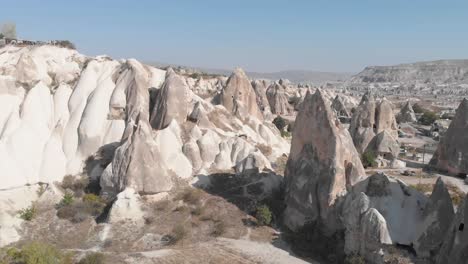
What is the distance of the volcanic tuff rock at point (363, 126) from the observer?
152 ft

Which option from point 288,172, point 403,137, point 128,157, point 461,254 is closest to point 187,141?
point 128,157

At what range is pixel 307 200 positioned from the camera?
2564 cm

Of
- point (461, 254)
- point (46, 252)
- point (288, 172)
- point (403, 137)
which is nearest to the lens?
point (461, 254)

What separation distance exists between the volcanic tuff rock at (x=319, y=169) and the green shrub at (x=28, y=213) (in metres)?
14.2

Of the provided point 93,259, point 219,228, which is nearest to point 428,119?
point 219,228

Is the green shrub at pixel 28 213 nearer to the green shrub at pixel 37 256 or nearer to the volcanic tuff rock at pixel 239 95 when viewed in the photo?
the green shrub at pixel 37 256

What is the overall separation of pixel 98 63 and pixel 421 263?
27173 mm

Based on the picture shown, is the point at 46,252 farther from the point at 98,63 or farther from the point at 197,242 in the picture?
the point at 98,63

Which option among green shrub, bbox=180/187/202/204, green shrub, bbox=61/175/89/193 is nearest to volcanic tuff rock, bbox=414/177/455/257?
green shrub, bbox=180/187/202/204

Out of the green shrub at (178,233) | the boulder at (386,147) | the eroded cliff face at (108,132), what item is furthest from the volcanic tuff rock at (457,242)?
the boulder at (386,147)

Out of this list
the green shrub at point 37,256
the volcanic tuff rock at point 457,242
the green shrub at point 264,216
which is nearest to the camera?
the volcanic tuff rock at point 457,242

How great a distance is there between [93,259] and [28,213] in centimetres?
770

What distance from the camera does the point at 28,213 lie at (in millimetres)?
26391

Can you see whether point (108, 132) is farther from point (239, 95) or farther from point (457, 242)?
point (457, 242)
